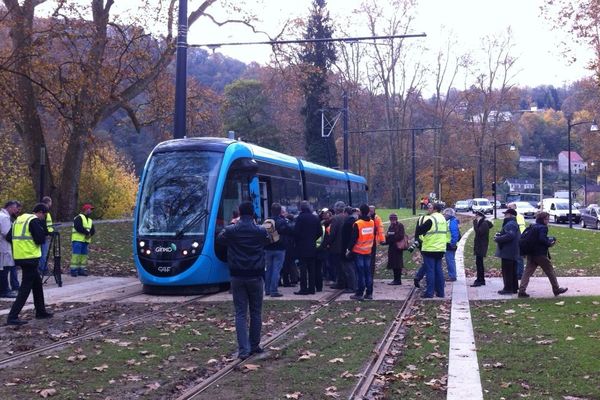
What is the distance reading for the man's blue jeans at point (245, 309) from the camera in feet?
31.1

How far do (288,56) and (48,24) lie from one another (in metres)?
8.38

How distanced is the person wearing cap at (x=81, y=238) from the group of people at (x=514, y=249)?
960 cm

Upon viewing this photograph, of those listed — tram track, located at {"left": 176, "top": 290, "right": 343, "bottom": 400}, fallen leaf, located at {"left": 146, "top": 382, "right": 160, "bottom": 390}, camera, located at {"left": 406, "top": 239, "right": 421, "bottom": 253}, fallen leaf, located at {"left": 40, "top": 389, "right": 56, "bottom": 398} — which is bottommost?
tram track, located at {"left": 176, "top": 290, "right": 343, "bottom": 400}

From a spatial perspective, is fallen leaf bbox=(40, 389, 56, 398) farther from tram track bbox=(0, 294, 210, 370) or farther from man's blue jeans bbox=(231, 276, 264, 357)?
man's blue jeans bbox=(231, 276, 264, 357)

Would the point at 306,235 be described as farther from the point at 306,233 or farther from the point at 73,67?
the point at 73,67

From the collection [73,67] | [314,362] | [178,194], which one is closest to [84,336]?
[314,362]

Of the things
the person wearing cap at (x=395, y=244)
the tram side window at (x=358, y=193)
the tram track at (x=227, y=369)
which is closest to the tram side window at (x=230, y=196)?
the person wearing cap at (x=395, y=244)

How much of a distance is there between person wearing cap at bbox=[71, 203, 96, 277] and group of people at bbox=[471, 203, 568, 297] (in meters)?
9.60

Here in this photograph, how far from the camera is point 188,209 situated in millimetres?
16219

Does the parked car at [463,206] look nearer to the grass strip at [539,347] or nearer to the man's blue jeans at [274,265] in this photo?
the man's blue jeans at [274,265]

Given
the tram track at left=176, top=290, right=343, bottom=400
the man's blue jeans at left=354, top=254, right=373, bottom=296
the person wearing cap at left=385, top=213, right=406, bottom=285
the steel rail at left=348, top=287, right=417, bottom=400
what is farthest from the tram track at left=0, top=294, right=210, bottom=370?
the person wearing cap at left=385, top=213, right=406, bottom=285

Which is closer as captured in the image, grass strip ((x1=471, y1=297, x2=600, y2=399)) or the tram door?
grass strip ((x1=471, y1=297, x2=600, y2=399))

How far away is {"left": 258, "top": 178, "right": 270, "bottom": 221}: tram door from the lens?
61.4 feet

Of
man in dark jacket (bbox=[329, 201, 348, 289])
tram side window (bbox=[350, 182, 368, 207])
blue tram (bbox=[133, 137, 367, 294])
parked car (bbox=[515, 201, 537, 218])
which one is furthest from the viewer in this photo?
parked car (bbox=[515, 201, 537, 218])
